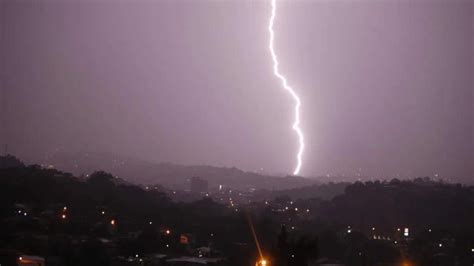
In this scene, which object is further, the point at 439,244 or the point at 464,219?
the point at 464,219

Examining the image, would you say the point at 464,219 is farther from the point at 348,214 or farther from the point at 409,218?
the point at 348,214

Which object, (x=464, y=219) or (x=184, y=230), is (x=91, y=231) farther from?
(x=464, y=219)

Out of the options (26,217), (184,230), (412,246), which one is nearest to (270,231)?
(184,230)

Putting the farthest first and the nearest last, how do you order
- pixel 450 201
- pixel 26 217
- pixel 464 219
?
pixel 450 201 → pixel 464 219 → pixel 26 217

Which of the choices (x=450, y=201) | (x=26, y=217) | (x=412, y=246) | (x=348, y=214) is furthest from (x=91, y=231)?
(x=450, y=201)

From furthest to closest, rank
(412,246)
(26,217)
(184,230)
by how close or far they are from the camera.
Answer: (184,230) → (412,246) → (26,217)

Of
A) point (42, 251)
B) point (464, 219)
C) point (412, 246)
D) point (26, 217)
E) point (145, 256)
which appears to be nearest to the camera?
point (42, 251)

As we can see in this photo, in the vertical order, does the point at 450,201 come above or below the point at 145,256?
above
